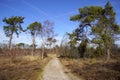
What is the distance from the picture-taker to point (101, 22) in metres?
31.4

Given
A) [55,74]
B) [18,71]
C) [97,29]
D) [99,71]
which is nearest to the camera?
[99,71]

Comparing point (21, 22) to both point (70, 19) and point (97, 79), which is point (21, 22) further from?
point (97, 79)

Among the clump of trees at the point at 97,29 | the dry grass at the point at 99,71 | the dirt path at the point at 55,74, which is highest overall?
the clump of trees at the point at 97,29

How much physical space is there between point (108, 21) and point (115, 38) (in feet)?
11.3

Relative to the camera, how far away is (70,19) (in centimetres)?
3447

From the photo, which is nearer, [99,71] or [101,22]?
[99,71]

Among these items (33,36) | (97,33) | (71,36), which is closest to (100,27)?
(97,33)

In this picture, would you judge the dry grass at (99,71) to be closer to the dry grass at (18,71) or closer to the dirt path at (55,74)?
the dirt path at (55,74)

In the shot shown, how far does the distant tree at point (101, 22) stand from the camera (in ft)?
101

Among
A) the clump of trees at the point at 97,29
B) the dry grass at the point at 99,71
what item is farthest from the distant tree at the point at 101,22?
the dry grass at the point at 99,71

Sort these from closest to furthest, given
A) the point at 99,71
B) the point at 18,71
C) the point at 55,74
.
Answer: the point at 99,71, the point at 55,74, the point at 18,71

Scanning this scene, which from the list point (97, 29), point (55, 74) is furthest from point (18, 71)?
point (97, 29)

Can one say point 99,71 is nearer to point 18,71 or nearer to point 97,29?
point 18,71

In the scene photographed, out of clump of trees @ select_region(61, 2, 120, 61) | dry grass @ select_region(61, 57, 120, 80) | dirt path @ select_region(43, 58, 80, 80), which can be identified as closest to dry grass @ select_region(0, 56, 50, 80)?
dirt path @ select_region(43, 58, 80, 80)
